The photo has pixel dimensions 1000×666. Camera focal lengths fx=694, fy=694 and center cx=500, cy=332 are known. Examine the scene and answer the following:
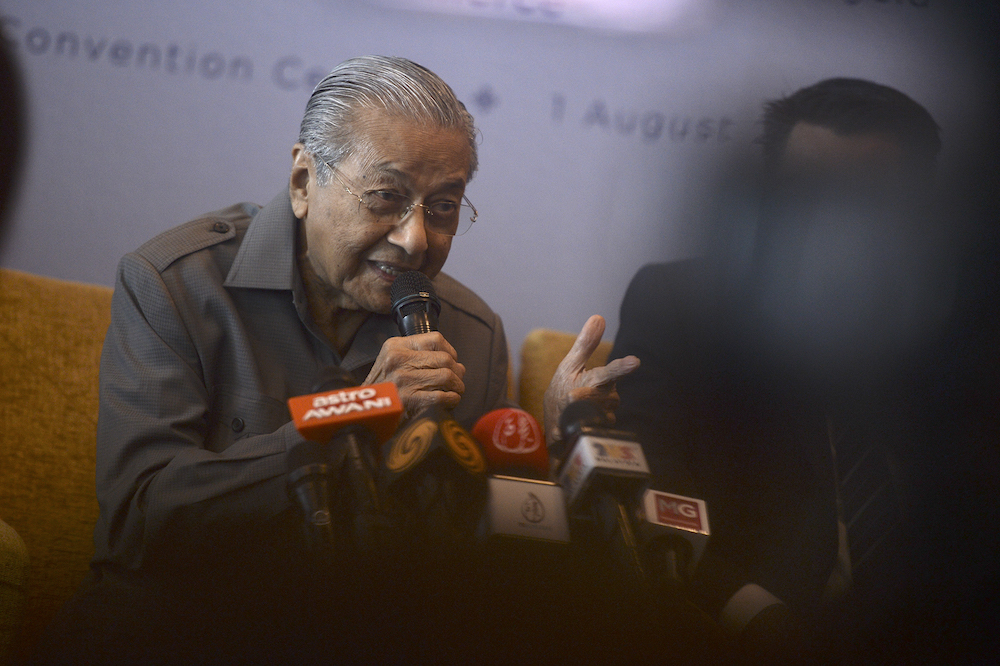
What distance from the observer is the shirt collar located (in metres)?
1.00

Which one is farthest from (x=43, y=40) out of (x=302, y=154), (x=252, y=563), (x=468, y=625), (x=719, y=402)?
(x=719, y=402)

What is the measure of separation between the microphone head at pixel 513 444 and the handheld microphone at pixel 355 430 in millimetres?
181

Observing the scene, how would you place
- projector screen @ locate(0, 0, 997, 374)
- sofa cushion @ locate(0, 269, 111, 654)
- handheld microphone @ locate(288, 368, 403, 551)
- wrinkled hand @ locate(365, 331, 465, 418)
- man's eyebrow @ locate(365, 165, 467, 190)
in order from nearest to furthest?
handheld microphone @ locate(288, 368, 403, 551) → wrinkled hand @ locate(365, 331, 465, 418) → man's eyebrow @ locate(365, 165, 467, 190) → projector screen @ locate(0, 0, 997, 374) → sofa cushion @ locate(0, 269, 111, 654)

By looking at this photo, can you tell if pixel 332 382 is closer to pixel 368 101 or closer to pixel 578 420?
pixel 578 420

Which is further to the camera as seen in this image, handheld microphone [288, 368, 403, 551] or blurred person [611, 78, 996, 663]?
blurred person [611, 78, 996, 663]

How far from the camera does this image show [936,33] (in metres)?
1.05

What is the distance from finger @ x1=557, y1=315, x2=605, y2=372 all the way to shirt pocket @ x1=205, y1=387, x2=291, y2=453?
382mm

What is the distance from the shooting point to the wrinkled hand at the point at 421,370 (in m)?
0.81

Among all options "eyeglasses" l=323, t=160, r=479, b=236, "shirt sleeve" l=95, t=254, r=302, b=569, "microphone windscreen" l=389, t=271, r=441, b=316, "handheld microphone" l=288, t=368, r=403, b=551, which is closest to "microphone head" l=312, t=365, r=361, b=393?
"handheld microphone" l=288, t=368, r=403, b=551

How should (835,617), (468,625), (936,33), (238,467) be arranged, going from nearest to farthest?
1. (468,625)
2. (238,467)
3. (835,617)
4. (936,33)

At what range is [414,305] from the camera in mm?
884

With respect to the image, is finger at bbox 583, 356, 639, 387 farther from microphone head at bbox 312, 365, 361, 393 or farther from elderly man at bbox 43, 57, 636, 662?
microphone head at bbox 312, 365, 361, 393

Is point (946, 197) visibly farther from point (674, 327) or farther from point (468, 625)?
point (468, 625)

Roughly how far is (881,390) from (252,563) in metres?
0.88
